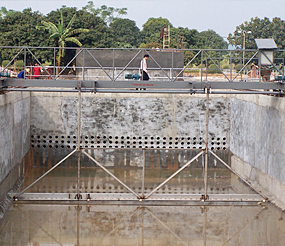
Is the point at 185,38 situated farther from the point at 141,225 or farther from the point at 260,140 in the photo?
the point at 141,225

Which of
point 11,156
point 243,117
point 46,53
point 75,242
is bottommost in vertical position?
point 75,242

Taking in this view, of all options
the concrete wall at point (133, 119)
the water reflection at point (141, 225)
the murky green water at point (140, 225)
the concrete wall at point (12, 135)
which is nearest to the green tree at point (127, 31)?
the concrete wall at point (133, 119)

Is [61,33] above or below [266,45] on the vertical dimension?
above

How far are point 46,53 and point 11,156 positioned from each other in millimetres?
24895

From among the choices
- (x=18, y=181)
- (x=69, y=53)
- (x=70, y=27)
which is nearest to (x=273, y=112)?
(x=18, y=181)

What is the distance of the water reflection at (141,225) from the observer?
1283cm

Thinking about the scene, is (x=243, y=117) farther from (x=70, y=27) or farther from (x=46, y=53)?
(x=70, y=27)

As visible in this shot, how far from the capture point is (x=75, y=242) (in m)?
12.7

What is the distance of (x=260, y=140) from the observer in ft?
57.3

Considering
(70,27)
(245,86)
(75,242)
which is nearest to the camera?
(75,242)

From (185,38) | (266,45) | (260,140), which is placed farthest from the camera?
(185,38)

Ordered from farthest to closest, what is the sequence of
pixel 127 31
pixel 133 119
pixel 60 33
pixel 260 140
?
pixel 127 31, pixel 60 33, pixel 133 119, pixel 260 140

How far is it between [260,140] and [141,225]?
5.59 metres

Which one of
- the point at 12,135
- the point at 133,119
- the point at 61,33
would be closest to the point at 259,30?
the point at 61,33
